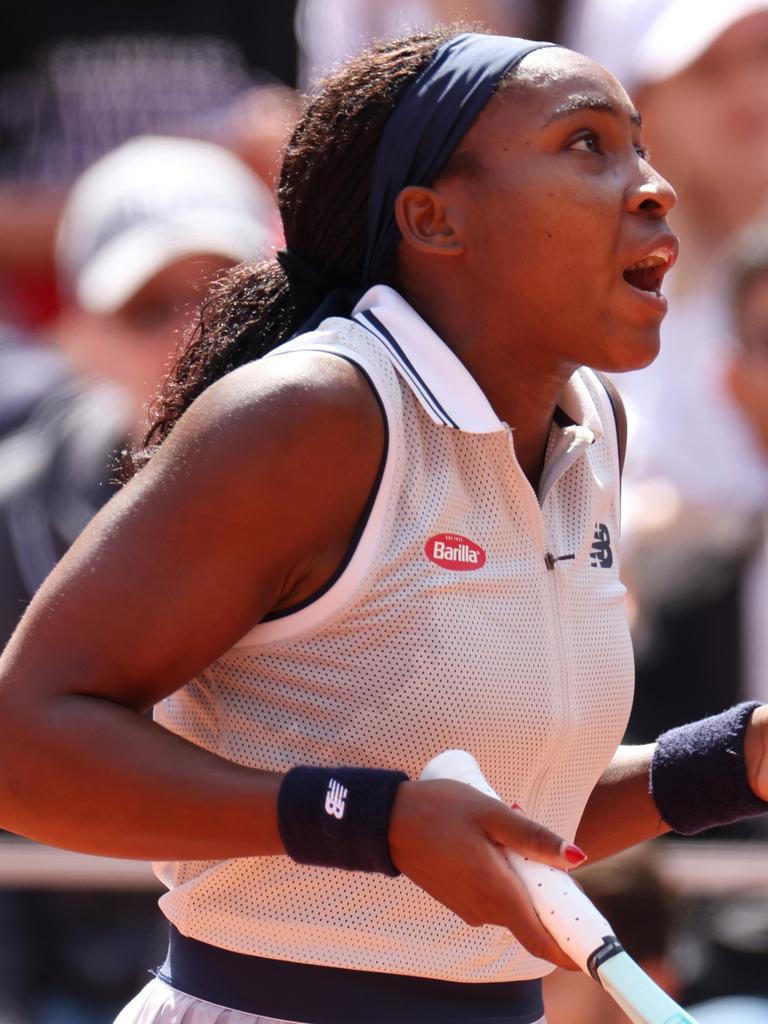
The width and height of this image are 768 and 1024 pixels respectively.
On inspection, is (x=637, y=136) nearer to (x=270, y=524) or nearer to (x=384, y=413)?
(x=384, y=413)

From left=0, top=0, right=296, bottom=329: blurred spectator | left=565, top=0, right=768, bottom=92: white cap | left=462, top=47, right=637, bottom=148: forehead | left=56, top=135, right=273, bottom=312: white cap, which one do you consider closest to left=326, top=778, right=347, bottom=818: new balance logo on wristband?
left=462, top=47, right=637, bottom=148: forehead

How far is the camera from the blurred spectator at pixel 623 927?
337 cm

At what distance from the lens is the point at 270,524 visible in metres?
1.90

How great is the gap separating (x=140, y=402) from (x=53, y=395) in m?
0.49


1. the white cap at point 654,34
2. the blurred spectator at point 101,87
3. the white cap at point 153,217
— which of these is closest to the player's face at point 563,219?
the white cap at point 153,217

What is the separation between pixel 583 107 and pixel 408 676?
748mm

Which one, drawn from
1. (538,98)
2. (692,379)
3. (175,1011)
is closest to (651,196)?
(538,98)

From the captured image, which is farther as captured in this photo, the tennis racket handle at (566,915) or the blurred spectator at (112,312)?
the blurred spectator at (112,312)

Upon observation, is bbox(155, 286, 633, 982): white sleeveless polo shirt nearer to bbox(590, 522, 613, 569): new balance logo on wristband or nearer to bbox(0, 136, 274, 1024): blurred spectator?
bbox(590, 522, 613, 569): new balance logo on wristband

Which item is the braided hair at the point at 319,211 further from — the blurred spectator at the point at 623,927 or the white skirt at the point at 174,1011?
the blurred spectator at the point at 623,927

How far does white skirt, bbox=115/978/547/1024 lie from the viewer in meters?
2.05

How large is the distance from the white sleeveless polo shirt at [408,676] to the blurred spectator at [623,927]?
1267 millimetres

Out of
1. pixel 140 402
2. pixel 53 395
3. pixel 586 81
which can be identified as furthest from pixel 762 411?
pixel 586 81

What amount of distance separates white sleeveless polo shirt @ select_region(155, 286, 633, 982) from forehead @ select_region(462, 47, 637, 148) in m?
0.25
